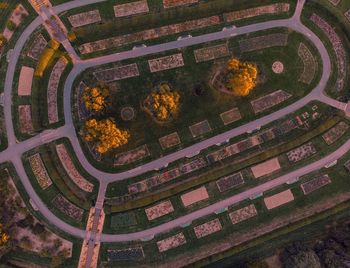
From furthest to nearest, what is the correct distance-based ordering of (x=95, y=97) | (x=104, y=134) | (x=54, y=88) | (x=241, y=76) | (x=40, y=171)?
(x=54, y=88), (x=40, y=171), (x=95, y=97), (x=241, y=76), (x=104, y=134)

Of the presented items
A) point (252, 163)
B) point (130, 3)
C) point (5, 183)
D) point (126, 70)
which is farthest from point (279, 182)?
point (5, 183)

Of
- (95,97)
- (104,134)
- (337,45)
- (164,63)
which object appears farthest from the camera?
(337,45)

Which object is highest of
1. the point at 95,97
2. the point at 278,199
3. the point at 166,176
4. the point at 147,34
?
the point at 147,34

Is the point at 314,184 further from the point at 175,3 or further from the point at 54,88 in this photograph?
the point at 54,88

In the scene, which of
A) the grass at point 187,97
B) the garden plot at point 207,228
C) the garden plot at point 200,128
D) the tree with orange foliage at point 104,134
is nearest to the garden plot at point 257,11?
the grass at point 187,97

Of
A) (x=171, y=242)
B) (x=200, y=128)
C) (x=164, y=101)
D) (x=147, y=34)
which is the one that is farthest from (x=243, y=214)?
(x=147, y=34)

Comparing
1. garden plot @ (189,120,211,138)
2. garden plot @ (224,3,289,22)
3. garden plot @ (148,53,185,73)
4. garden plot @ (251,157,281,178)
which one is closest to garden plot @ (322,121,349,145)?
garden plot @ (251,157,281,178)

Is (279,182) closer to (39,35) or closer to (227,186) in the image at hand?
(227,186)
